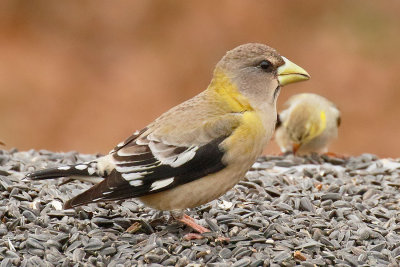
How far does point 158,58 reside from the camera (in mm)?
15125

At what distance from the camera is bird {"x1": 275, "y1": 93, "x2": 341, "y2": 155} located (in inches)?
325

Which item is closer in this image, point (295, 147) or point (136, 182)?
point (136, 182)

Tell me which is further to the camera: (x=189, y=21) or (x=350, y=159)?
(x=189, y=21)

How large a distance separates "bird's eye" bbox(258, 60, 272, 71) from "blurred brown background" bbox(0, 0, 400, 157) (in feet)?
27.0

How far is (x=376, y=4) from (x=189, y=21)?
12.2 feet

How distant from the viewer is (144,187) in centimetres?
477

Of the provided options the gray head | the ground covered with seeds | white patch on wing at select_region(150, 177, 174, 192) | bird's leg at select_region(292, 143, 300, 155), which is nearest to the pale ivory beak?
the gray head

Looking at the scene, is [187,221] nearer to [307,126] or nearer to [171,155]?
[171,155]

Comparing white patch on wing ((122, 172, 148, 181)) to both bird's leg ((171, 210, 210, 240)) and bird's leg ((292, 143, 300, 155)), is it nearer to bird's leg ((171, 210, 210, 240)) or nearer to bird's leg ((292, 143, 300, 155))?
bird's leg ((171, 210, 210, 240))

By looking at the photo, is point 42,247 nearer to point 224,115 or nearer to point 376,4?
point 224,115

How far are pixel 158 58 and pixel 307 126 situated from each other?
721 centimetres

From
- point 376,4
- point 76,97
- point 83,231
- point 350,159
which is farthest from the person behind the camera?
point 376,4

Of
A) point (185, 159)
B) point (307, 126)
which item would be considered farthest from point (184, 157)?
point (307, 126)

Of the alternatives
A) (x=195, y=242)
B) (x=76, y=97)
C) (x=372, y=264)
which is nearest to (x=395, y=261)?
(x=372, y=264)
